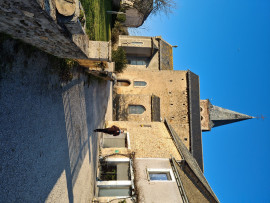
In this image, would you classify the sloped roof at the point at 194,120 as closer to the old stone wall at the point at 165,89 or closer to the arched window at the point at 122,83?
the old stone wall at the point at 165,89

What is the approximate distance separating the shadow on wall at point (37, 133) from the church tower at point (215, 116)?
1751cm

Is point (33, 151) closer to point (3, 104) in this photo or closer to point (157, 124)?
point (3, 104)

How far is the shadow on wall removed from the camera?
3359 millimetres

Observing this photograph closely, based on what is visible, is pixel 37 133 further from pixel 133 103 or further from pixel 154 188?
pixel 133 103

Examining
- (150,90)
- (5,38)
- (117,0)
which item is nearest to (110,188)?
(5,38)

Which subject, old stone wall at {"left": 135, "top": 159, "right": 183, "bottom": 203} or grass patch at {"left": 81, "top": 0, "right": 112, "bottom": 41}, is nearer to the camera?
grass patch at {"left": 81, "top": 0, "right": 112, "bottom": 41}

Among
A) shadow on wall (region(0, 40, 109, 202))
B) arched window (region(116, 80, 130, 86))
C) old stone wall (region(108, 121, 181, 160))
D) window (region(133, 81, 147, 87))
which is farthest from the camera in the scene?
arched window (region(116, 80, 130, 86))

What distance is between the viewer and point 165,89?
19.0m

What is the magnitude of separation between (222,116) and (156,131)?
39.4ft

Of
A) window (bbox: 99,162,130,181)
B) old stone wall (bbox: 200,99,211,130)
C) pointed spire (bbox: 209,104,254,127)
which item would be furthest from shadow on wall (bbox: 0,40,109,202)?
pointed spire (bbox: 209,104,254,127)

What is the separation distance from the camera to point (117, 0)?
60.7ft

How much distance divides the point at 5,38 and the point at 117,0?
58.5 feet

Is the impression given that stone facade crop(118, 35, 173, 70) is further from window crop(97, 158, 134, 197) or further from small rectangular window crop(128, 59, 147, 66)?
window crop(97, 158, 134, 197)

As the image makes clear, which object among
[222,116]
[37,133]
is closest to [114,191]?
[37,133]
